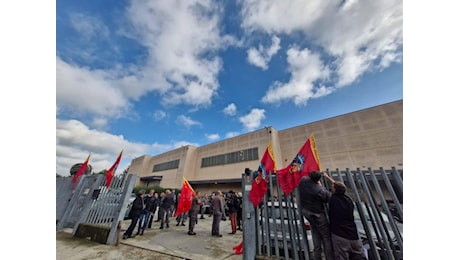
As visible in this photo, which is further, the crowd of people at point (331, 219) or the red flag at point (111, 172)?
the red flag at point (111, 172)

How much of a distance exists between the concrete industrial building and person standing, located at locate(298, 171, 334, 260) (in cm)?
1586

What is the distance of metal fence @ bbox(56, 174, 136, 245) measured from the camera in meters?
5.35

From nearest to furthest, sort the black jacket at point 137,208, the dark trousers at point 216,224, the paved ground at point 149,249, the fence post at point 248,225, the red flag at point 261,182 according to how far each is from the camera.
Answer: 1. the fence post at point 248,225
2. the red flag at point 261,182
3. the paved ground at point 149,249
4. the black jacket at point 137,208
5. the dark trousers at point 216,224

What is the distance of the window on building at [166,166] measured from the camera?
29.6 metres

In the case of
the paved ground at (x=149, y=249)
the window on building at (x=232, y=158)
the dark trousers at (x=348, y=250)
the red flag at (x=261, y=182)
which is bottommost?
the paved ground at (x=149, y=249)

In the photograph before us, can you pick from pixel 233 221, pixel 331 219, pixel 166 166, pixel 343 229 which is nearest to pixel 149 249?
pixel 233 221

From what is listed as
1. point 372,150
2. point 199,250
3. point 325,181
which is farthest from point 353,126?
point 199,250

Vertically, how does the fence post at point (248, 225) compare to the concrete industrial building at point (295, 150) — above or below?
below

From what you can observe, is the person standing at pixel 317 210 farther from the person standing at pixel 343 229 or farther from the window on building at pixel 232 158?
the window on building at pixel 232 158

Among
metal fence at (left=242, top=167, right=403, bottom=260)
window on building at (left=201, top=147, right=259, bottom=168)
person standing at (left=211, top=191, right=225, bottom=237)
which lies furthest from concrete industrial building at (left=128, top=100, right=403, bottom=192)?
metal fence at (left=242, top=167, right=403, bottom=260)

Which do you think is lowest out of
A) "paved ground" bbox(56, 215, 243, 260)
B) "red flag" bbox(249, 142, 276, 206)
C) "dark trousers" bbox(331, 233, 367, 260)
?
"paved ground" bbox(56, 215, 243, 260)

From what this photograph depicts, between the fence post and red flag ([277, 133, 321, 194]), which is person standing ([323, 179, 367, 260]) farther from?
the fence post

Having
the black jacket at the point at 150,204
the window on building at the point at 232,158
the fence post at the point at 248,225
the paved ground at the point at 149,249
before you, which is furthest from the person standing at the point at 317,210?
the window on building at the point at 232,158

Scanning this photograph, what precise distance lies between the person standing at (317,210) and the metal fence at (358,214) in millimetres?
175
